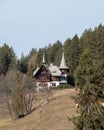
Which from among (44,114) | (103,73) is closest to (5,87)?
(44,114)

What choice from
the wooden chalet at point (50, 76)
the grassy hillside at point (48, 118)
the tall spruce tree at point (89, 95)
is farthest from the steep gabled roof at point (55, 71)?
the tall spruce tree at point (89, 95)

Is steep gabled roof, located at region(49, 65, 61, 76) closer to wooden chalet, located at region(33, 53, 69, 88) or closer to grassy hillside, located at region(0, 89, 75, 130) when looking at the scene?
wooden chalet, located at region(33, 53, 69, 88)

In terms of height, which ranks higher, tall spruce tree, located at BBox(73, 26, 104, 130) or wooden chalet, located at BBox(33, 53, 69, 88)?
wooden chalet, located at BBox(33, 53, 69, 88)

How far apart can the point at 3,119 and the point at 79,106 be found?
44833 millimetres

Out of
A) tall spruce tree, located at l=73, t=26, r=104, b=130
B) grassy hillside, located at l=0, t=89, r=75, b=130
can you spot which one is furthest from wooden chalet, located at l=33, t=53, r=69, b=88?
tall spruce tree, located at l=73, t=26, r=104, b=130

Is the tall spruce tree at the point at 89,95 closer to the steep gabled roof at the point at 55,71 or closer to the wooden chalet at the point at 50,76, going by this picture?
the wooden chalet at the point at 50,76

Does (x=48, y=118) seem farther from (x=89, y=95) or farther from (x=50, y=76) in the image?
(x=50, y=76)

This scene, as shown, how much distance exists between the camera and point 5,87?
8438 cm

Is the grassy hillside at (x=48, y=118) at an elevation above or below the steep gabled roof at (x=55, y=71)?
below

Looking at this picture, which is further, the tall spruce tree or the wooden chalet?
the wooden chalet

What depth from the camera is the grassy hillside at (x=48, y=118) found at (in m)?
61.5

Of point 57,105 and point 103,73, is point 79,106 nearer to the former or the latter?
point 103,73

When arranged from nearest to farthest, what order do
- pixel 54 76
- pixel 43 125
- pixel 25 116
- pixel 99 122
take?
pixel 99 122, pixel 43 125, pixel 25 116, pixel 54 76

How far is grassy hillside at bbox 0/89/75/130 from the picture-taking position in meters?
61.5
